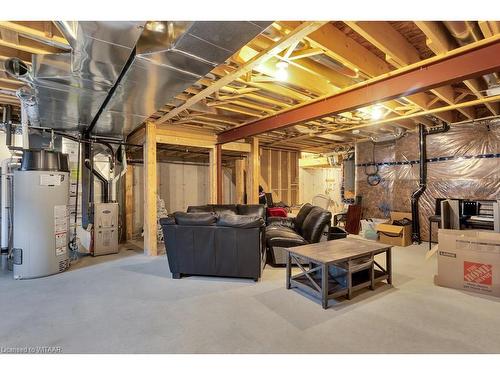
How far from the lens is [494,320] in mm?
2326

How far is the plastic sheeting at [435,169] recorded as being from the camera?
486cm

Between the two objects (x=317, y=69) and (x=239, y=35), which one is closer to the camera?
(x=239, y=35)

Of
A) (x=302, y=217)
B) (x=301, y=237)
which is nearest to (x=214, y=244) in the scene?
(x=301, y=237)

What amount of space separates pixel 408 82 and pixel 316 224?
234 centimetres

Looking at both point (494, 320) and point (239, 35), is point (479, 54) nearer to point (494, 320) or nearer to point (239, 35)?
point (239, 35)

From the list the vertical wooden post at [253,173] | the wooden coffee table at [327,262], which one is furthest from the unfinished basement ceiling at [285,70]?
the wooden coffee table at [327,262]

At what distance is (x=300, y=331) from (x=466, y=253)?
2298 mm

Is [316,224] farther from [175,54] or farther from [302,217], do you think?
[175,54]

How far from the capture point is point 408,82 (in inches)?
109

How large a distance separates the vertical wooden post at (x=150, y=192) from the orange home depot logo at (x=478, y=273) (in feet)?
15.4

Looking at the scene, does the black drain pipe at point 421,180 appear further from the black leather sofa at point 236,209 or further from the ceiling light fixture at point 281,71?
the ceiling light fixture at point 281,71

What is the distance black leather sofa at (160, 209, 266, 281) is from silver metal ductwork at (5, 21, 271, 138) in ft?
5.25

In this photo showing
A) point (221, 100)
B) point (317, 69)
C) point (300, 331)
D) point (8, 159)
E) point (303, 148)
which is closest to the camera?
point (300, 331)
